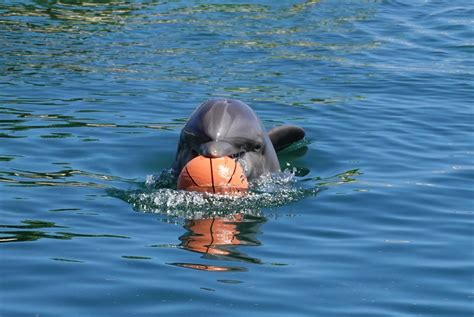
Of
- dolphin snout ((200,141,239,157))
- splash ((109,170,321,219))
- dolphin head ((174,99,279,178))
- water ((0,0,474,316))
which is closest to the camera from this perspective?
water ((0,0,474,316))

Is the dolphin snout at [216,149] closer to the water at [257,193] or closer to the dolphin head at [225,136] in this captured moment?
the dolphin head at [225,136]

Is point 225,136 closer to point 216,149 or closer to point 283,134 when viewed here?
point 216,149

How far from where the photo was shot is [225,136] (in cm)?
1095

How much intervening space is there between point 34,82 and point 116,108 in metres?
1.87

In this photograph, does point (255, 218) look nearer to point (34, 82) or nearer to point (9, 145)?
point (9, 145)

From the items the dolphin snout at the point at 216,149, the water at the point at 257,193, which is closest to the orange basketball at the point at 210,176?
the dolphin snout at the point at 216,149

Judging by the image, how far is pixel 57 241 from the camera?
938cm

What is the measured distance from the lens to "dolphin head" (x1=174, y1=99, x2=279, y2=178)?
35.7ft

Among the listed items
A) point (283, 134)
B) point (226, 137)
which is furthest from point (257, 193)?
point (283, 134)

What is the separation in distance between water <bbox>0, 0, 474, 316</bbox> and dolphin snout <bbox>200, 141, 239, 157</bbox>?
0.48 m

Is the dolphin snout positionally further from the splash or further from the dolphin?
the splash

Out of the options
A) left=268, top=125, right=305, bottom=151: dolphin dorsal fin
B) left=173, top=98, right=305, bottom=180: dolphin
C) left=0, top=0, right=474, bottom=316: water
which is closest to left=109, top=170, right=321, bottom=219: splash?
left=0, top=0, right=474, bottom=316: water

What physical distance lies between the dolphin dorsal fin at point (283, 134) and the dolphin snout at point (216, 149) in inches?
76.1

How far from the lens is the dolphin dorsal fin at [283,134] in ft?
42.0
